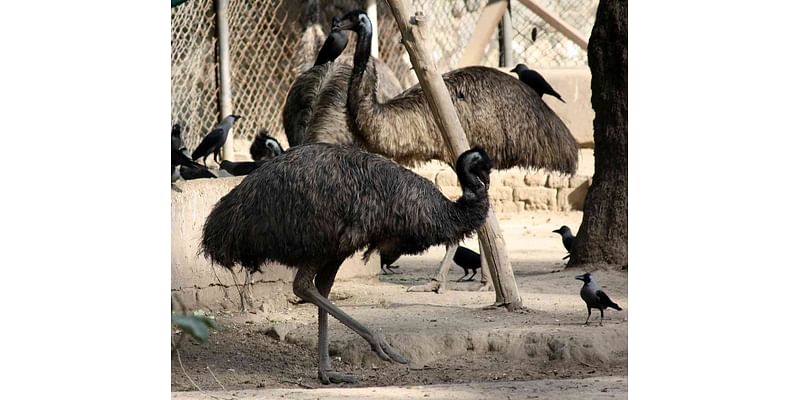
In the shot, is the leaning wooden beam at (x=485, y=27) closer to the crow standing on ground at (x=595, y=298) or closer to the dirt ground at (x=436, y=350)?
the dirt ground at (x=436, y=350)

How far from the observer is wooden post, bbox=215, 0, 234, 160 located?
35.5ft

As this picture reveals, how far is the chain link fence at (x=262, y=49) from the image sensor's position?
11.0 metres

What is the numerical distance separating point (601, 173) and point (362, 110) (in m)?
1.78

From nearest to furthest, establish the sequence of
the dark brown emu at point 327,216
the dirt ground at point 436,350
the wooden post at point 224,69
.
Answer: the dark brown emu at point 327,216 < the dirt ground at point 436,350 < the wooden post at point 224,69

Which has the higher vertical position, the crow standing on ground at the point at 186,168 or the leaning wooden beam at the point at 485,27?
the leaning wooden beam at the point at 485,27

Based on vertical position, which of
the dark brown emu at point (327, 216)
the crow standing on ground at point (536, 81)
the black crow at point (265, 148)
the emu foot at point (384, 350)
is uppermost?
the crow standing on ground at point (536, 81)

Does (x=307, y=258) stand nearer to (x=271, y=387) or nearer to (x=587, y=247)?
(x=271, y=387)

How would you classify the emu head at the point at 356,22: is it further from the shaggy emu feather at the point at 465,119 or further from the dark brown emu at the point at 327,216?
the dark brown emu at the point at 327,216

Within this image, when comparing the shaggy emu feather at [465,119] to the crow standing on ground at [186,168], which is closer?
the crow standing on ground at [186,168]

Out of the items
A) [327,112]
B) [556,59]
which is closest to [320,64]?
[327,112]

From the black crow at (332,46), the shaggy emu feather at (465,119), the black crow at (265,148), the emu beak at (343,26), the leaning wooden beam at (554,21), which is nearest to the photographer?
the shaggy emu feather at (465,119)

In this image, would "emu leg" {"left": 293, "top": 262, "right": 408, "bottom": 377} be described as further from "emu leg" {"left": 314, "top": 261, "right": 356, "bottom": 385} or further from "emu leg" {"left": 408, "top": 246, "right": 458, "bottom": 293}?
"emu leg" {"left": 408, "top": 246, "right": 458, "bottom": 293}

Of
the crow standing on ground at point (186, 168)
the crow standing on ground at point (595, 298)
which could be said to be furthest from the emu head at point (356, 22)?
the crow standing on ground at point (595, 298)

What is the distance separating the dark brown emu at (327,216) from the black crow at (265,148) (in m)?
2.44
